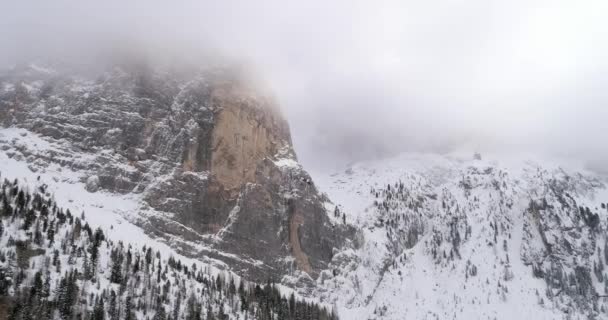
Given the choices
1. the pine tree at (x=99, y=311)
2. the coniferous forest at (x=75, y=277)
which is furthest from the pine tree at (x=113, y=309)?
the pine tree at (x=99, y=311)

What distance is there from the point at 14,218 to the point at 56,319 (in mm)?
37612

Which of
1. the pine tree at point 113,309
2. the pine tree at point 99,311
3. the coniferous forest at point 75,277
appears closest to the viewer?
the coniferous forest at point 75,277

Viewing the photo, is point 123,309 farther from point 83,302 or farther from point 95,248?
point 95,248

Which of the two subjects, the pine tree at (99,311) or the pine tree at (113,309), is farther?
the pine tree at (113,309)

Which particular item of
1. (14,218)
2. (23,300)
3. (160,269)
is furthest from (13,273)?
(160,269)

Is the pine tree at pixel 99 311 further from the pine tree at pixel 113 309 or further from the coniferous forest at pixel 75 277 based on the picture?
the pine tree at pixel 113 309

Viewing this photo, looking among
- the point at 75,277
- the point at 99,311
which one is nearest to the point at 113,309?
the point at 99,311

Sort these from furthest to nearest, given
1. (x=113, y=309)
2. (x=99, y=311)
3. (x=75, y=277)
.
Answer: (x=75, y=277) < (x=113, y=309) < (x=99, y=311)

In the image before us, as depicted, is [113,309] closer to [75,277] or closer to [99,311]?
[99,311]

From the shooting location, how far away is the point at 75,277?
166m

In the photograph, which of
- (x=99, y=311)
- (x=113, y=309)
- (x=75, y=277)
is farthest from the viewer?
(x=75, y=277)

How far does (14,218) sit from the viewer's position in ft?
573

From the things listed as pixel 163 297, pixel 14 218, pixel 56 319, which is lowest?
pixel 56 319

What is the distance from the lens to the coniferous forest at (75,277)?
155 meters
